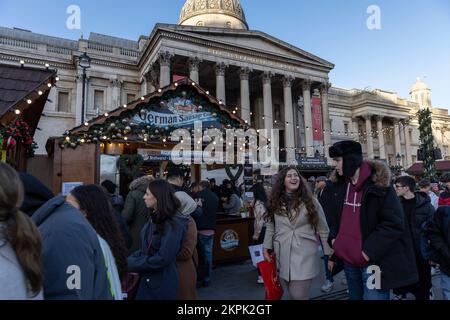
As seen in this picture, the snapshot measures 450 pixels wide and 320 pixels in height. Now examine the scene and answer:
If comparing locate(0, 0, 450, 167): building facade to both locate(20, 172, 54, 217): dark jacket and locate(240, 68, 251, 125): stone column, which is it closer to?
locate(240, 68, 251, 125): stone column

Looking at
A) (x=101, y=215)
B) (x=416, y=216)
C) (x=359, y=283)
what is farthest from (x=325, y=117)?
(x=101, y=215)

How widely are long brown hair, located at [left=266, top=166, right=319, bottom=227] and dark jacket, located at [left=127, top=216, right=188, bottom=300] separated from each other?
1079mm

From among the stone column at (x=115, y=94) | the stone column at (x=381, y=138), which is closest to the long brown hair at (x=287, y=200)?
the stone column at (x=115, y=94)

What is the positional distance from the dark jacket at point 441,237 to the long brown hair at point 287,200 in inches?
49.1

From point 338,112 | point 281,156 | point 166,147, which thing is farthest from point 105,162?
point 338,112

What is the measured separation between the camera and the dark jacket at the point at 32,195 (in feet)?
6.17

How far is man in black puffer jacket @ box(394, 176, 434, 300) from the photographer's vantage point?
14.2 feet

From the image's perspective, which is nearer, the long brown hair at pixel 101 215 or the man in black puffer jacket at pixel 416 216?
the long brown hair at pixel 101 215

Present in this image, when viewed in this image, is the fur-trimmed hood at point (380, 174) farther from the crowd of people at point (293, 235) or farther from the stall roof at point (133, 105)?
the stall roof at point (133, 105)

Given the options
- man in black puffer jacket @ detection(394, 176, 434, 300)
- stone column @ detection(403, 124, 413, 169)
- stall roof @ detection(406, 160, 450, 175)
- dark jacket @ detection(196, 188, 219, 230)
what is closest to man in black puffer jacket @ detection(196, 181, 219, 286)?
dark jacket @ detection(196, 188, 219, 230)

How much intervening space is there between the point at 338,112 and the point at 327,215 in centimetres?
4353

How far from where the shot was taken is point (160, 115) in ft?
25.1

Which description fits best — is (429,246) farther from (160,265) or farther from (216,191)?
(216,191)

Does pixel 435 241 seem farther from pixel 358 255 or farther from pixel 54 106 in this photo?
pixel 54 106
